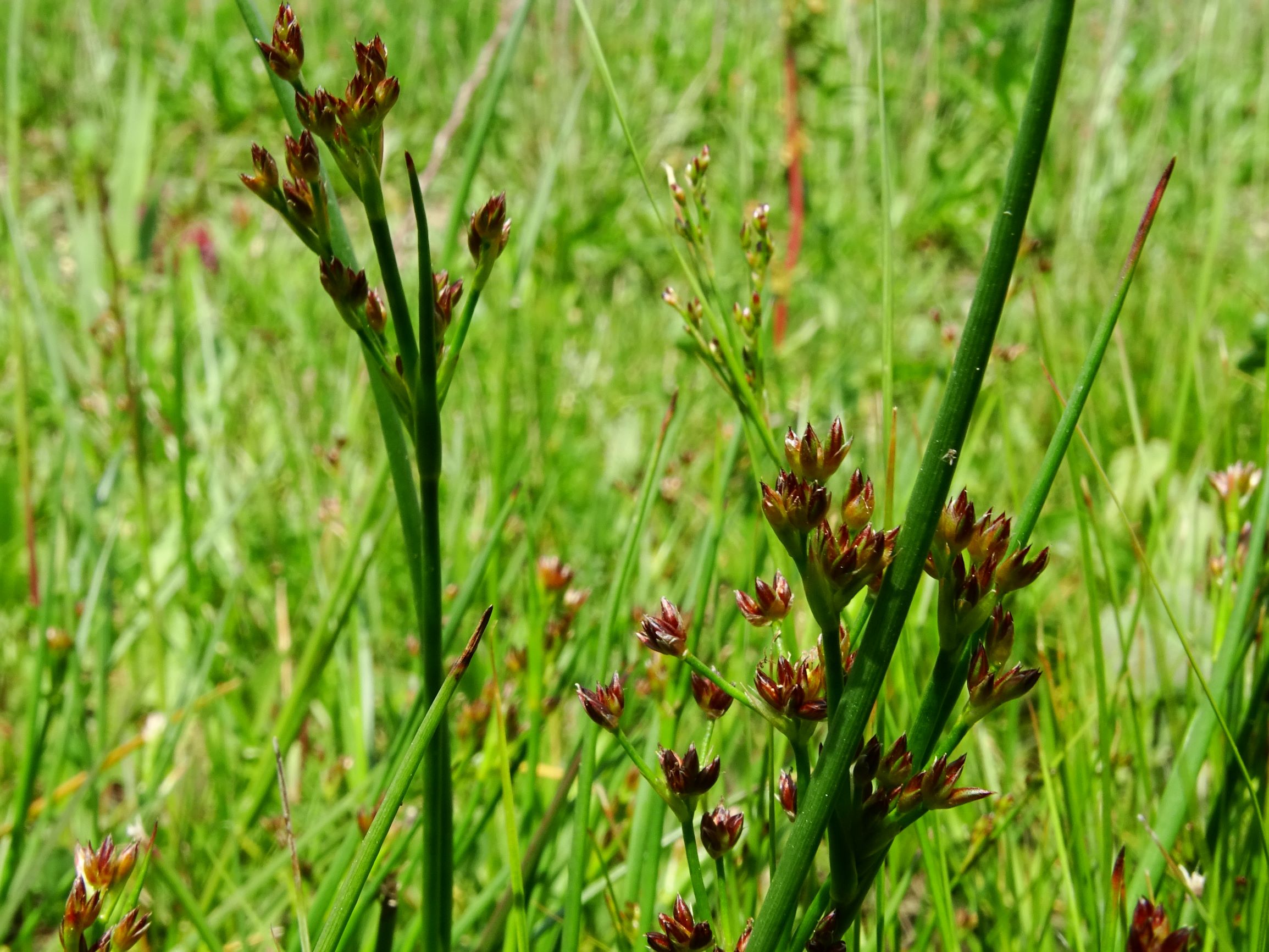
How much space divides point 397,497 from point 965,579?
24cm

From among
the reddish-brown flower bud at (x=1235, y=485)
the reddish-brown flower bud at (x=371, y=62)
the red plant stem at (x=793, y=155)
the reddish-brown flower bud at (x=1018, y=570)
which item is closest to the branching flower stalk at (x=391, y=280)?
the reddish-brown flower bud at (x=371, y=62)

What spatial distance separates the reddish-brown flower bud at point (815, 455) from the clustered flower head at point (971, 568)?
4cm

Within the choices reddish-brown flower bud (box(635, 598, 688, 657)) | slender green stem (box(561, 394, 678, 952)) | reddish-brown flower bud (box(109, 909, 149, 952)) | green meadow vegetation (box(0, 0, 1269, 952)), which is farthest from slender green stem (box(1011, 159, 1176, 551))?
reddish-brown flower bud (box(109, 909, 149, 952))

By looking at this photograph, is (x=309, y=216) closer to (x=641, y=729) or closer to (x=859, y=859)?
(x=859, y=859)

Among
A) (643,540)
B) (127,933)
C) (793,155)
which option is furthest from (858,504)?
(793,155)

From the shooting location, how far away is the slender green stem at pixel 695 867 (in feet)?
1.33

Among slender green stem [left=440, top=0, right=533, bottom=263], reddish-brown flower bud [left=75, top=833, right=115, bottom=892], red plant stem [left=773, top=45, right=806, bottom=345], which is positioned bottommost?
reddish-brown flower bud [left=75, top=833, right=115, bottom=892]

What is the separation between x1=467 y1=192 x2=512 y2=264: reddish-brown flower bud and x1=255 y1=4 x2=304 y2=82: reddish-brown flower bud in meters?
0.08

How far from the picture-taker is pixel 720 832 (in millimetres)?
411

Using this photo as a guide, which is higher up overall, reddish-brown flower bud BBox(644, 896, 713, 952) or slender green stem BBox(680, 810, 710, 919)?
slender green stem BBox(680, 810, 710, 919)

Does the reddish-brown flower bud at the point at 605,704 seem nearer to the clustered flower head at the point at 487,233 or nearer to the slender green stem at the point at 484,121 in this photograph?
the clustered flower head at the point at 487,233

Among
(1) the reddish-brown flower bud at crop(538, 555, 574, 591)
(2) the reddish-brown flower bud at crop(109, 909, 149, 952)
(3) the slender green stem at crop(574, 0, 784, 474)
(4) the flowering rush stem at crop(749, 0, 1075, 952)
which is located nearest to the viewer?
(4) the flowering rush stem at crop(749, 0, 1075, 952)

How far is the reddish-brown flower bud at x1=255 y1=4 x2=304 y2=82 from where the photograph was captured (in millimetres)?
382

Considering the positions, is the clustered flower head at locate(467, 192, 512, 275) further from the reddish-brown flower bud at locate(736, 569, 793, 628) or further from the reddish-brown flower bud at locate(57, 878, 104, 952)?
the reddish-brown flower bud at locate(57, 878, 104, 952)
